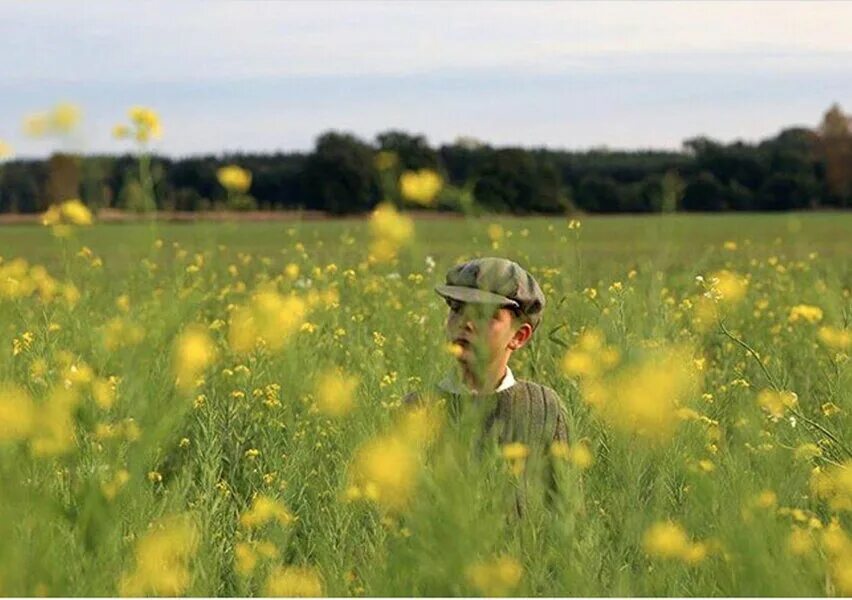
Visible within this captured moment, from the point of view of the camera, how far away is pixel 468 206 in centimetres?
235

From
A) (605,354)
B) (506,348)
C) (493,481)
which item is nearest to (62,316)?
→ (506,348)

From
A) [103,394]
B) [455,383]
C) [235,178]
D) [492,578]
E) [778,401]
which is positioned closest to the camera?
Answer: [492,578]

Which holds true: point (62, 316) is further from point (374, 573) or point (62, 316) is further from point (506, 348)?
point (374, 573)

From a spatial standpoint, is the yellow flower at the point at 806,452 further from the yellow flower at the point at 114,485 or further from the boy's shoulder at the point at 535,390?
the yellow flower at the point at 114,485

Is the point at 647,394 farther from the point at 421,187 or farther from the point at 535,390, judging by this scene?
the point at 535,390

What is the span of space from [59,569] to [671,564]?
1109 mm

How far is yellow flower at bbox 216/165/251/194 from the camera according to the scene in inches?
96.7

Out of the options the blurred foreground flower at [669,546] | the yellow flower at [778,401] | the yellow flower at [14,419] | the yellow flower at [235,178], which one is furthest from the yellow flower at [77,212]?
the yellow flower at [778,401]

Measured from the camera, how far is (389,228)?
7.59 ft

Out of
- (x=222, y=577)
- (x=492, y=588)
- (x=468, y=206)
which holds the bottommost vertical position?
(x=222, y=577)

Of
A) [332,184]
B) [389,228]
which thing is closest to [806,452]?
[389,228]

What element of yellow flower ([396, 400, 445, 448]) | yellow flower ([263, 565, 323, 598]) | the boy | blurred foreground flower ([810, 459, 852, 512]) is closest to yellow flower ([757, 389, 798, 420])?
blurred foreground flower ([810, 459, 852, 512])

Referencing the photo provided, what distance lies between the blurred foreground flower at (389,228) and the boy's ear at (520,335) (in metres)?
0.89

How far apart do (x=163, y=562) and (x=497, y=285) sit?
Answer: 1209 millimetres
